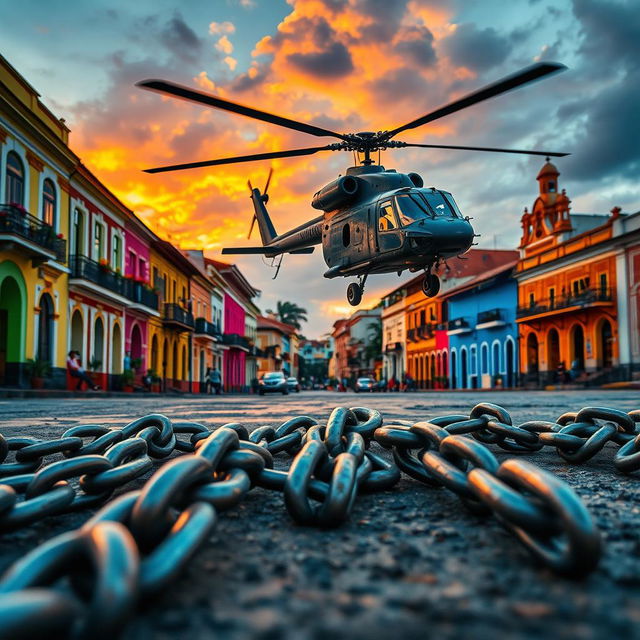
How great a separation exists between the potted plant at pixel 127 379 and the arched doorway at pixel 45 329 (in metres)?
5.85

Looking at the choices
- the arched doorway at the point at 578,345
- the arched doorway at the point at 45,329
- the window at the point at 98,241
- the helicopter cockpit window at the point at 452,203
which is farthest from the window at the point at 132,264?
the arched doorway at the point at 578,345

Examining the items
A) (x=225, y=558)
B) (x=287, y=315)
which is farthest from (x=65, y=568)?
(x=287, y=315)

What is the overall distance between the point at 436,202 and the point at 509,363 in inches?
1496

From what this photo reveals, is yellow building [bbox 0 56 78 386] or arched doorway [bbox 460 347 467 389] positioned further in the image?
arched doorway [bbox 460 347 467 389]

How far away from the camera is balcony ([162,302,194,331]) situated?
120ft

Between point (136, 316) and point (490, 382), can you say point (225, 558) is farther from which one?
point (490, 382)

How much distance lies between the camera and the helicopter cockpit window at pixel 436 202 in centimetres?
1125

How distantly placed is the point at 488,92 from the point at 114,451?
7839 millimetres

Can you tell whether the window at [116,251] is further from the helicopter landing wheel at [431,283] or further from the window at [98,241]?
the helicopter landing wheel at [431,283]

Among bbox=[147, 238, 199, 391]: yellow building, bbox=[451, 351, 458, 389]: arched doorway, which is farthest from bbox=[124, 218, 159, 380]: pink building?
bbox=[451, 351, 458, 389]: arched doorway

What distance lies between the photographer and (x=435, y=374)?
204 feet

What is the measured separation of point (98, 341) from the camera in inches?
1081

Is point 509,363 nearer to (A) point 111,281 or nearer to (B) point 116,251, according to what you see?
(B) point 116,251

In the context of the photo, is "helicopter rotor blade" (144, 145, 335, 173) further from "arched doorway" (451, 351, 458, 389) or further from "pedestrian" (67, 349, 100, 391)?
"arched doorway" (451, 351, 458, 389)
